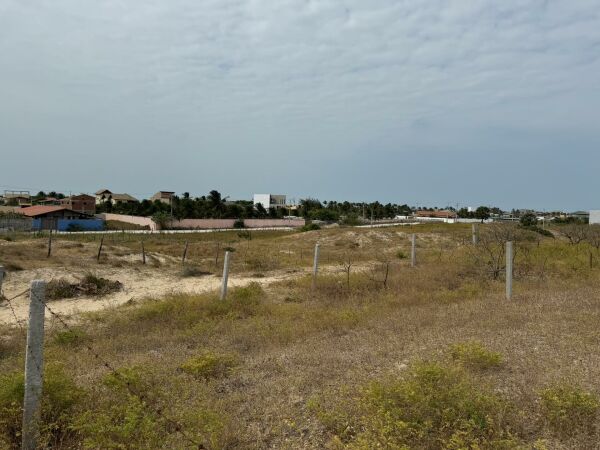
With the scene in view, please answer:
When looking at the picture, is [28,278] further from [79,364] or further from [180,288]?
[79,364]

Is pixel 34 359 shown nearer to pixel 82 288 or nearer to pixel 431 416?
pixel 431 416

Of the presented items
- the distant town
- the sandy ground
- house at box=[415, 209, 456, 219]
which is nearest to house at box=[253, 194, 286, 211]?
the distant town

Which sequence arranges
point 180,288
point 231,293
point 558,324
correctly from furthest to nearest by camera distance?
point 180,288
point 231,293
point 558,324

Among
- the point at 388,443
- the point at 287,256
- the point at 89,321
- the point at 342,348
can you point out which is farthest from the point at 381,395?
the point at 287,256

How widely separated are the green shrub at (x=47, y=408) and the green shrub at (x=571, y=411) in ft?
12.3

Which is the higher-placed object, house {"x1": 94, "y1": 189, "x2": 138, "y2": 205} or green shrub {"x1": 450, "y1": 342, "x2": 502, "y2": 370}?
house {"x1": 94, "y1": 189, "x2": 138, "y2": 205}

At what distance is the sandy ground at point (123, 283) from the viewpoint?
10.9 m

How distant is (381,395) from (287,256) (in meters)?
18.1

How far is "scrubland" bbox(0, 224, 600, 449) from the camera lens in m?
3.32

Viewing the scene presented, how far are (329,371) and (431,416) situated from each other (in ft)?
5.08

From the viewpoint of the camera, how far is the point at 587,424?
11.0 feet

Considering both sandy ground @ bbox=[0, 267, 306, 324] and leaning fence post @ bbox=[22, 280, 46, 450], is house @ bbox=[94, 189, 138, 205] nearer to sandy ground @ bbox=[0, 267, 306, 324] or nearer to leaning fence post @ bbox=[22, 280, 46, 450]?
sandy ground @ bbox=[0, 267, 306, 324]

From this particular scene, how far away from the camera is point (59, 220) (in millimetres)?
53625

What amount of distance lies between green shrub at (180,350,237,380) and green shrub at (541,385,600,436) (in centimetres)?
325
